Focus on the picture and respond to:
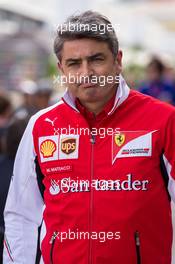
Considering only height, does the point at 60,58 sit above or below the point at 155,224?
above

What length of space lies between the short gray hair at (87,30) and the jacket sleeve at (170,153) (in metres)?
0.40

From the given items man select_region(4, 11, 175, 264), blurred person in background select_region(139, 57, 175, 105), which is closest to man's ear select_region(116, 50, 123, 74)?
man select_region(4, 11, 175, 264)

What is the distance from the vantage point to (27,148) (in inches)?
142

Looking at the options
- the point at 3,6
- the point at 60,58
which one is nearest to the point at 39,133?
the point at 60,58

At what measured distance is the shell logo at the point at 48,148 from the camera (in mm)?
3490

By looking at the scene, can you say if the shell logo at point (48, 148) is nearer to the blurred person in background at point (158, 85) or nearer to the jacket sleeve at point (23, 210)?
→ the jacket sleeve at point (23, 210)

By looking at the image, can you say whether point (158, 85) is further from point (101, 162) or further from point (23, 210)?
point (101, 162)

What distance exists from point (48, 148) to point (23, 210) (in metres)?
0.33

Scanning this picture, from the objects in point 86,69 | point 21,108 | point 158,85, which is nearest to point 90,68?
point 86,69

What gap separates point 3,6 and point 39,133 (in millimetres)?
23616

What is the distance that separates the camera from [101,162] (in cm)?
332

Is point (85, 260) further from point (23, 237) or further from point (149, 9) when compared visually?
point (149, 9)

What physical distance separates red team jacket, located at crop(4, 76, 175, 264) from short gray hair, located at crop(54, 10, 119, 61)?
0.68 ft

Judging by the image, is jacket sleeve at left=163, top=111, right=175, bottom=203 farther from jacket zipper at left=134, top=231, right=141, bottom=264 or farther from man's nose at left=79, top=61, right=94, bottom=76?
man's nose at left=79, top=61, right=94, bottom=76
